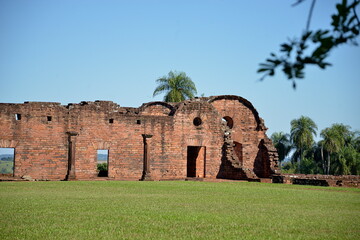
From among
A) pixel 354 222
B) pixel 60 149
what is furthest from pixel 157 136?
pixel 354 222

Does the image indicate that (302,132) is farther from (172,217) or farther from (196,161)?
(172,217)

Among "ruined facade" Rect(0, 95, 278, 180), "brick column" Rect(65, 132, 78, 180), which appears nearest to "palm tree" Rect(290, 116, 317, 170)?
"ruined facade" Rect(0, 95, 278, 180)

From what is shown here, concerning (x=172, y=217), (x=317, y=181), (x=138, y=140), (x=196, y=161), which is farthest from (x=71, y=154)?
(x=172, y=217)

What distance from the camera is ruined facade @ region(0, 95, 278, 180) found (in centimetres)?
2272

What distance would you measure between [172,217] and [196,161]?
17.1 m

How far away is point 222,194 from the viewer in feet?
51.6

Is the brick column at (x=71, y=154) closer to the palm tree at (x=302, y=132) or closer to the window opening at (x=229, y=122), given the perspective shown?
the window opening at (x=229, y=122)

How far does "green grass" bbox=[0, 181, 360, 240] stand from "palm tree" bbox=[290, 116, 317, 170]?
3695cm

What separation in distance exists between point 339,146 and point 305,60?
48.9 m

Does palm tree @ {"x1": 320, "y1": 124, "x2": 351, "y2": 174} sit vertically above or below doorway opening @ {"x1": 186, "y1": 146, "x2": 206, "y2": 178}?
above

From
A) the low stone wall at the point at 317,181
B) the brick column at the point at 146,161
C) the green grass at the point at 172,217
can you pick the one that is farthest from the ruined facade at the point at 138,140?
the green grass at the point at 172,217

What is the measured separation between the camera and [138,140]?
80.7ft

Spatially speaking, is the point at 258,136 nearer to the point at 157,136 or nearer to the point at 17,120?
the point at 157,136

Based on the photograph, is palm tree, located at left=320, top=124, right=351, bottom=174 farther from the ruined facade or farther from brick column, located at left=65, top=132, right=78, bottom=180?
brick column, located at left=65, top=132, right=78, bottom=180
